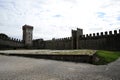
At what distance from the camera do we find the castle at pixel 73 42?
31828mm

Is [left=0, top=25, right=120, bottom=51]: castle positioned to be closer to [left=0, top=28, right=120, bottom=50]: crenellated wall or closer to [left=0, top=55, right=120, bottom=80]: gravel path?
[left=0, top=28, right=120, bottom=50]: crenellated wall

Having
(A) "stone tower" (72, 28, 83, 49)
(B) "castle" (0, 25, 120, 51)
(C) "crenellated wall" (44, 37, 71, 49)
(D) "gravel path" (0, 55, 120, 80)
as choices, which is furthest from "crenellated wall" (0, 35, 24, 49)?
(D) "gravel path" (0, 55, 120, 80)

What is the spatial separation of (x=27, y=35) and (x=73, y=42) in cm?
1108

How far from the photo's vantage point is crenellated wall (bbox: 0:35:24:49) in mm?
40594

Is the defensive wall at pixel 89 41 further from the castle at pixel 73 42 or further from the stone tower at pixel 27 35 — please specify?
the stone tower at pixel 27 35

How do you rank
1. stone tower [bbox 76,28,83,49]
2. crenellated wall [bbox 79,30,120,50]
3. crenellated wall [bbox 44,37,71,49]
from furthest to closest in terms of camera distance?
1. crenellated wall [bbox 44,37,71,49]
2. stone tower [bbox 76,28,83,49]
3. crenellated wall [bbox 79,30,120,50]

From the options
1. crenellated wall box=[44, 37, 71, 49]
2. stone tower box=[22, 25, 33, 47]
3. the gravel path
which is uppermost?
stone tower box=[22, 25, 33, 47]

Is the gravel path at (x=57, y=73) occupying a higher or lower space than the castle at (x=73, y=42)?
lower

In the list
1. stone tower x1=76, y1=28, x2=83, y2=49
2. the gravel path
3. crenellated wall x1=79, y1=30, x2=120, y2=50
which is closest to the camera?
the gravel path

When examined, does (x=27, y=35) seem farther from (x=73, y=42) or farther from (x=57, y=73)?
(x=57, y=73)

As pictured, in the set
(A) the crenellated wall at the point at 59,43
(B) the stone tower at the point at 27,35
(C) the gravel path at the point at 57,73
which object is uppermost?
(B) the stone tower at the point at 27,35

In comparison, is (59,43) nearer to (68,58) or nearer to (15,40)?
(15,40)

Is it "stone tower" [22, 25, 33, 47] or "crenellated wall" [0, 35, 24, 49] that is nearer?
"crenellated wall" [0, 35, 24, 49]

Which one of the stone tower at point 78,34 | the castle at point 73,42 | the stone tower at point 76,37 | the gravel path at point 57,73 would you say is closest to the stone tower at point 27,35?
the castle at point 73,42
